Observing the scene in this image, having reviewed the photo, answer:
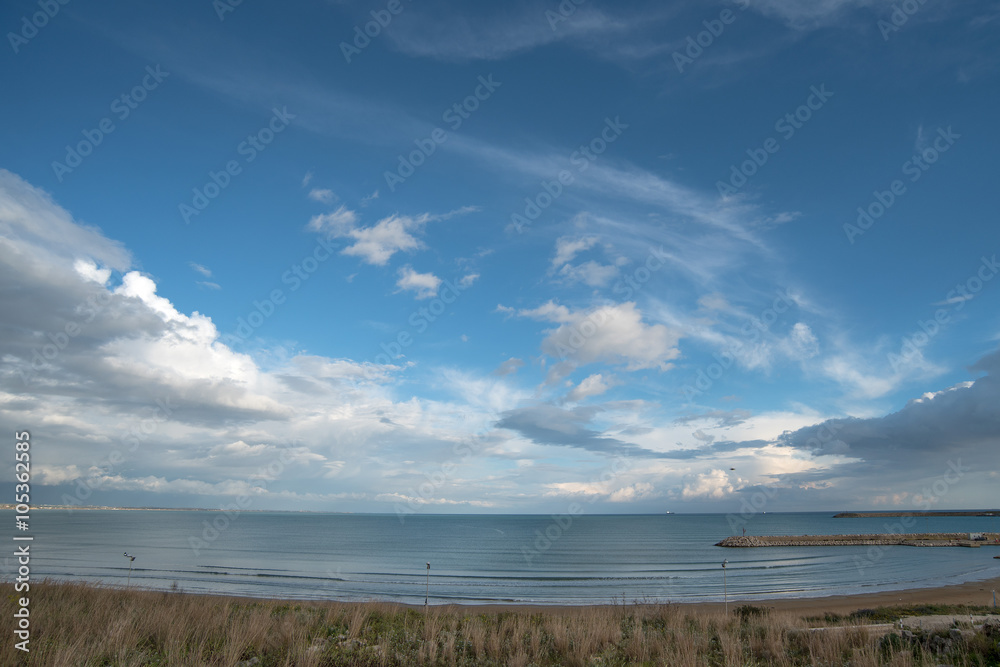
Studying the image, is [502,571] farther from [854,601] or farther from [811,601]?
[854,601]

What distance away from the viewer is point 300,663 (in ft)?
28.2

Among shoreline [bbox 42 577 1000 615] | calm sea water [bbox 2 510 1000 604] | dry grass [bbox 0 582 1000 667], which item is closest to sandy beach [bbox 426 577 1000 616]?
shoreline [bbox 42 577 1000 615]

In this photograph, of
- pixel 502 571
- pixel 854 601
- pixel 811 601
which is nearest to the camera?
pixel 854 601

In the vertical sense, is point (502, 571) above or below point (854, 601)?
below

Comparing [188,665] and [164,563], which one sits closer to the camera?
[188,665]

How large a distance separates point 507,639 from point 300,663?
4.83 meters

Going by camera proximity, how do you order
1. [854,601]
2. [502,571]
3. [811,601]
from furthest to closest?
1. [502,571]
2. [811,601]
3. [854,601]

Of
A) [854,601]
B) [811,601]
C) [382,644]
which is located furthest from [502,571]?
[382,644]

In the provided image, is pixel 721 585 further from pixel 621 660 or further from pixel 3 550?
pixel 3 550

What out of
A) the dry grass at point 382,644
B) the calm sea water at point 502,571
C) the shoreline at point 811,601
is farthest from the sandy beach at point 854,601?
the dry grass at point 382,644

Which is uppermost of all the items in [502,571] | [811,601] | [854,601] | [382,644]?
[382,644]

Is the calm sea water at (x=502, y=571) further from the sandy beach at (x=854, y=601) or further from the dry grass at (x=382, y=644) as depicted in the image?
the dry grass at (x=382, y=644)

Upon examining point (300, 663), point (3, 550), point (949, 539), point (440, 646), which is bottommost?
point (949, 539)

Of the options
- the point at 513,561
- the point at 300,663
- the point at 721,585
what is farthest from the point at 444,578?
the point at 300,663
